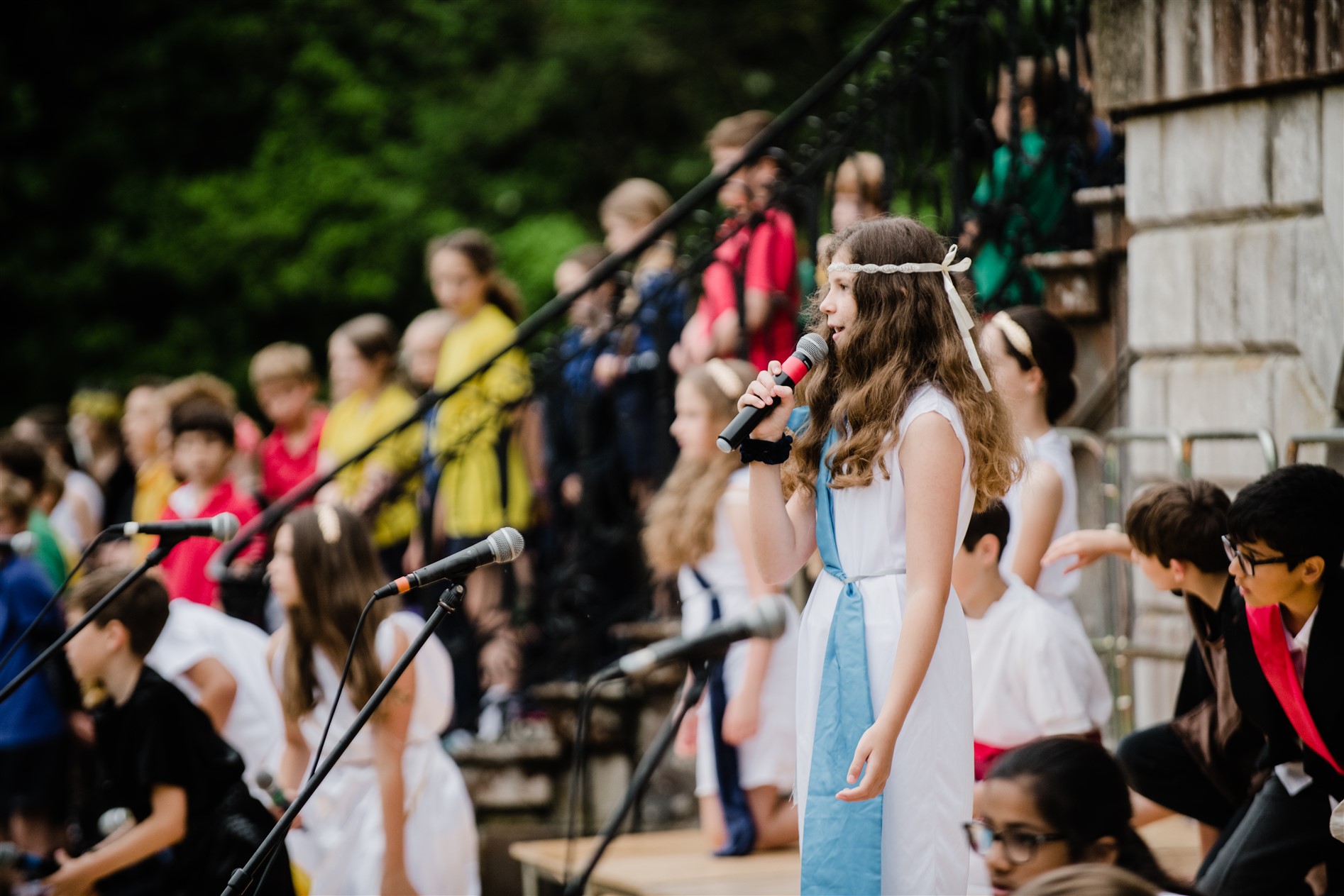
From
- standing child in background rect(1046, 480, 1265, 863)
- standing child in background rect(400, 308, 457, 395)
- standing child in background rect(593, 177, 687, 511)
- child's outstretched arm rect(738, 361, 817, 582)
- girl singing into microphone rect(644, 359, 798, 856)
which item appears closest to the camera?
child's outstretched arm rect(738, 361, 817, 582)

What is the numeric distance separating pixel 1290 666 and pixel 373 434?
17.9 ft

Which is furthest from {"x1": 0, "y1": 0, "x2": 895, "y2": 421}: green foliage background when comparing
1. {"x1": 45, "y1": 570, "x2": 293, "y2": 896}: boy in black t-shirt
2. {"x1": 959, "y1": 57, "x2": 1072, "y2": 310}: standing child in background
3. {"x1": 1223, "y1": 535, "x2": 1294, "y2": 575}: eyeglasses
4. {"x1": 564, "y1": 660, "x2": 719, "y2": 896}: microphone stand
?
{"x1": 564, "y1": 660, "x2": 719, "y2": 896}: microphone stand

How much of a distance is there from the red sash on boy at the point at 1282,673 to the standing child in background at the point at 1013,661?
805 millimetres

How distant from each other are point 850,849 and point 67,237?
51.6ft

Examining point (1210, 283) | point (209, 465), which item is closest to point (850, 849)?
point (1210, 283)

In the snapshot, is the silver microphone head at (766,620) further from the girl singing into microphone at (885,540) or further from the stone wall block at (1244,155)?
the stone wall block at (1244,155)

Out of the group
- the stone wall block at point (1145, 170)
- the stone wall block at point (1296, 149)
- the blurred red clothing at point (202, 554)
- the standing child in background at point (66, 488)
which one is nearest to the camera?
the stone wall block at point (1296, 149)

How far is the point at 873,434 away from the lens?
321 centimetres

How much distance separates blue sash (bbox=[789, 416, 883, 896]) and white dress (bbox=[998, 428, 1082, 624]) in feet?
4.64

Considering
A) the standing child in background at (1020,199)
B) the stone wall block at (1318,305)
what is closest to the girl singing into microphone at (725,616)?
the standing child in background at (1020,199)

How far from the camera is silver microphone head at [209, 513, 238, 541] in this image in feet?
13.1

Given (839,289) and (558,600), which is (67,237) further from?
(839,289)

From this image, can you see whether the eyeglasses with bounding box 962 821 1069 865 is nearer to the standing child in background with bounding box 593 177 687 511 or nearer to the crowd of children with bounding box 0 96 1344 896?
the crowd of children with bounding box 0 96 1344 896

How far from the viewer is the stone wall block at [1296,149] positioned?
16.1 ft
